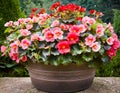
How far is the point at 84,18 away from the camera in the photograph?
2.51m

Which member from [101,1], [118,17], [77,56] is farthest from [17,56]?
[101,1]

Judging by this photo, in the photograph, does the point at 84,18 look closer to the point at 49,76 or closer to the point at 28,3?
the point at 49,76

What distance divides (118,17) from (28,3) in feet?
12.6

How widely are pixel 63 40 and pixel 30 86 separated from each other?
1.96ft

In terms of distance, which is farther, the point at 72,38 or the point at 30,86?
the point at 30,86

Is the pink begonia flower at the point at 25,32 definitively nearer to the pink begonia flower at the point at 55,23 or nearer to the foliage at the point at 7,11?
the pink begonia flower at the point at 55,23

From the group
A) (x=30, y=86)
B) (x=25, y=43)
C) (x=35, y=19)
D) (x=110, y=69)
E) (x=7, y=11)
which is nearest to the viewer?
(x=25, y=43)

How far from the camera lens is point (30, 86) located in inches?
107

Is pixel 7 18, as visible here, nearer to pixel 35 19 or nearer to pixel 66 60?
pixel 35 19

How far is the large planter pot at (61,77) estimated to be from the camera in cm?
242

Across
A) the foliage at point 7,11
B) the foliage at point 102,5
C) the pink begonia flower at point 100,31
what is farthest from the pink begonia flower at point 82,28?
the foliage at point 102,5

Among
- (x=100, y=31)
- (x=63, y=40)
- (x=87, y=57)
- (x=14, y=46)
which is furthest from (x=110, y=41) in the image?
(x=14, y=46)

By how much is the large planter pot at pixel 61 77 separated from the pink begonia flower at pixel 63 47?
16 cm

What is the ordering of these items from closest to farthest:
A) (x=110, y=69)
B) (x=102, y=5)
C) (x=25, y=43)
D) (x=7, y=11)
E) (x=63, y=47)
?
1. (x=63, y=47)
2. (x=25, y=43)
3. (x=110, y=69)
4. (x=7, y=11)
5. (x=102, y=5)
